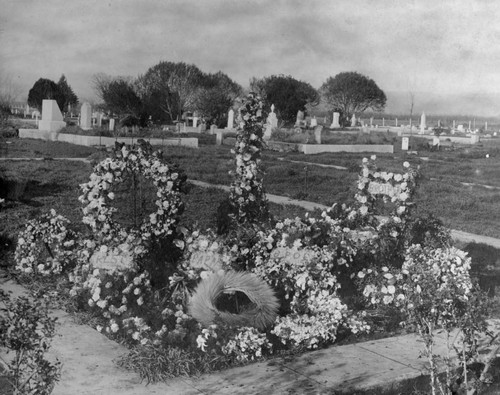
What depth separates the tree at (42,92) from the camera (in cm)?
4659

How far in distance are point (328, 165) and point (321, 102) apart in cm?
5119

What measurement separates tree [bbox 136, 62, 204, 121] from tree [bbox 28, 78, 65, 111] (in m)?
6.45

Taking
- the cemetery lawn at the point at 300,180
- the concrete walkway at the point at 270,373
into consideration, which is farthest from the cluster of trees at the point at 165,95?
the concrete walkway at the point at 270,373

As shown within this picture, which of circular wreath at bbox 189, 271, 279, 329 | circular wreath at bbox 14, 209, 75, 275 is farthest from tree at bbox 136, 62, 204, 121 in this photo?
circular wreath at bbox 189, 271, 279, 329

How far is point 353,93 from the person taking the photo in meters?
70.2

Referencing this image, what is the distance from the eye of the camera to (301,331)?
545 centimetres

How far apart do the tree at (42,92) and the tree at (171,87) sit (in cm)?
645

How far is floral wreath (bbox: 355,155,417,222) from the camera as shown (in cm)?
711

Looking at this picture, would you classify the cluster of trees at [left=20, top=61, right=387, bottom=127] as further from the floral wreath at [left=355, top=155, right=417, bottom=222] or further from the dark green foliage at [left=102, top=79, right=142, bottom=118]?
the floral wreath at [left=355, top=155, right=417, bottom=222]

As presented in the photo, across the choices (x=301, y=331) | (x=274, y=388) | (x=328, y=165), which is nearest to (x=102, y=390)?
(x=274, y=388)

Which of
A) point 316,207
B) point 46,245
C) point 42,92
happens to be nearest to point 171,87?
point 42,92

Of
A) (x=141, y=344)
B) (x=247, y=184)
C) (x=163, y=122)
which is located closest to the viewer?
(x=141, y=344)

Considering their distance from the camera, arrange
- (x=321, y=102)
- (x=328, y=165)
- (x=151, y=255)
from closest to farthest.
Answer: (x=151, y=255) → (x=328, y=165) → (x=321, y=102)

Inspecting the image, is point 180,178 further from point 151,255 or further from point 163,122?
point 163,122
